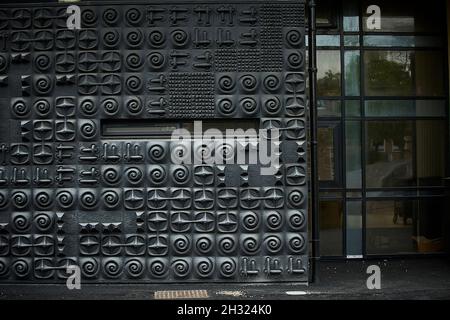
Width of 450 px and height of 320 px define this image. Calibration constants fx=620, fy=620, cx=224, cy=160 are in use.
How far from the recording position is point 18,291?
8.66m

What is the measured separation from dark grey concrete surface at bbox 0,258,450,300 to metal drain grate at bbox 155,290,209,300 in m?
0.09

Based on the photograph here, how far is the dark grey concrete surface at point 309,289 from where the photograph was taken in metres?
8.35

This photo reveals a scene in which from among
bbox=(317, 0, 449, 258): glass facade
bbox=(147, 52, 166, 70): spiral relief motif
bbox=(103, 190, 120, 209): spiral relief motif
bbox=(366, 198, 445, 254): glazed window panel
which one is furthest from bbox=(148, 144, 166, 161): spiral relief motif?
bbox=(366, 198, 445, 254): glazed window panel

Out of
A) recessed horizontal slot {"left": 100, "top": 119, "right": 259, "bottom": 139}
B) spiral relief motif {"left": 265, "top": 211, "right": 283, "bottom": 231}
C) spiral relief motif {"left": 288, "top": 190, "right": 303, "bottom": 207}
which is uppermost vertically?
recessed horizontal slot {"left": 100, "top": 119, "right": 259, "bottom": 139}

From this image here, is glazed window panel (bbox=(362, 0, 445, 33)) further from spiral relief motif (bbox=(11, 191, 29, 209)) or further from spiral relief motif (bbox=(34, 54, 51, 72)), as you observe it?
spiral relief motif (bbox=(11, 191, 29, 209))

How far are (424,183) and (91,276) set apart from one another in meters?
5.80

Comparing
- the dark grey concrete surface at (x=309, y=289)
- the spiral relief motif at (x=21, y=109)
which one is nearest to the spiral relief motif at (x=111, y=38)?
the spiral relief motif at (x=21, y=109)

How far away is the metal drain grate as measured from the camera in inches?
323

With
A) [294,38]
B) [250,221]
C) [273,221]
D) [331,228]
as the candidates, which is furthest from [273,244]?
[294,38]

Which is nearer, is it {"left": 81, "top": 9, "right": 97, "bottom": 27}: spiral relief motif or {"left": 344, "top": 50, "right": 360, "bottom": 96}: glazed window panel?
{"left": 81, "top": 9, "right": 97, "bottom": 27}: spiral relief motif

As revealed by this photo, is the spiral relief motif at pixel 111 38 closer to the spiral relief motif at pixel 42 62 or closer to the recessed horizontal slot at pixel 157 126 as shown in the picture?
the spiral relief motif at pixel 42 62

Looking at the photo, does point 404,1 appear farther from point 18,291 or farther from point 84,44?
point 18,291

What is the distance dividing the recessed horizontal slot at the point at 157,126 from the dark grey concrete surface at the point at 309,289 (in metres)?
2.18
